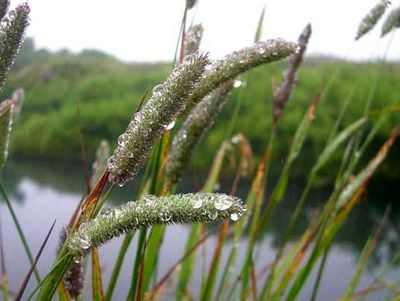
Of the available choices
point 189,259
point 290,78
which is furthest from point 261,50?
point 189,259

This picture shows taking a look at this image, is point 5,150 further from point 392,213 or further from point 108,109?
point 108,109

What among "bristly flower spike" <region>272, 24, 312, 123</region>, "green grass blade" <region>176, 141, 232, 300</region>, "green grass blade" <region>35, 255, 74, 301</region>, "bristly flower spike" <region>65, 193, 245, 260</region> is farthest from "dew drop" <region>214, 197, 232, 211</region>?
"green grass blade" <region>176, 141, 232, 300</region>

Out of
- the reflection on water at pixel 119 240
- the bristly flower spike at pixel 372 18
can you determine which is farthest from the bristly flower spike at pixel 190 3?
the reflection on water at pixel 119 240

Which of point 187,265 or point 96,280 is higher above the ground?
point 96,280

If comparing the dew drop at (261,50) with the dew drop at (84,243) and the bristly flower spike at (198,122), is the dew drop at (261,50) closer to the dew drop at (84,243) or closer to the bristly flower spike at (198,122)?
the bristly flower spike at (198,122)

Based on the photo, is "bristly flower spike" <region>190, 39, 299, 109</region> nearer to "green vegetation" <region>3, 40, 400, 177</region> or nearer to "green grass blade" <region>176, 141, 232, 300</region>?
"green grass blade" <region>176, 141, 232, 300</region>

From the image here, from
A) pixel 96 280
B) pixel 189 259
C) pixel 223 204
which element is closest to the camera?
pixel 223 204

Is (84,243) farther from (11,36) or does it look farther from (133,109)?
(133,109)
